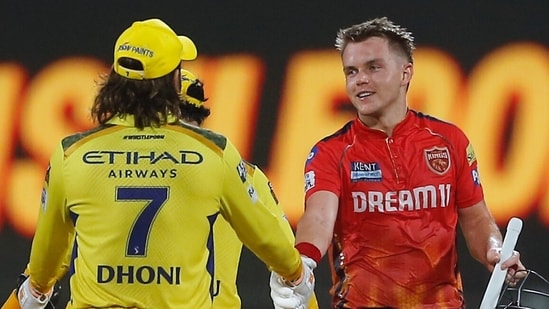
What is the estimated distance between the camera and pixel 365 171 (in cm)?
385

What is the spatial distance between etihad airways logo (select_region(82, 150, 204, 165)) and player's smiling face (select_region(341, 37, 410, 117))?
0.87 m

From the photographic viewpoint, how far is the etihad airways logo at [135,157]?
3098 millimetres

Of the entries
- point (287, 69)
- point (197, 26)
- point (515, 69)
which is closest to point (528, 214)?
point (515, 69)

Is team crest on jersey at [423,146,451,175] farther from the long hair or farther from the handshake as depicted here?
the long hair

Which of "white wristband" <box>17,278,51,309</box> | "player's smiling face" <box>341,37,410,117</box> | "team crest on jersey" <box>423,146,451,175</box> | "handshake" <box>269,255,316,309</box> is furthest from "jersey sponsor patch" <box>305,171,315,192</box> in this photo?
"white wristband" <box>17,278,51,309</box>

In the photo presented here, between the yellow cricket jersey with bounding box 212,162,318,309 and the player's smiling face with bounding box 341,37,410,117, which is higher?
the player's smiling face with bounding box 341,37,410,117

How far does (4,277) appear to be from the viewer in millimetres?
6270

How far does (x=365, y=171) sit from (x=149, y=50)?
937 millimetres

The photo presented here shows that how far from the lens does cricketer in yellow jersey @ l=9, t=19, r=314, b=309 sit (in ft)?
10.1

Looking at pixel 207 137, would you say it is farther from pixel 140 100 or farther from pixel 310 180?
pixel 310 180

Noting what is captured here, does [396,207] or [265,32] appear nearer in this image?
[396,207]

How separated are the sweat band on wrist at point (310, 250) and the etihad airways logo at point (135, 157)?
569 millimetres

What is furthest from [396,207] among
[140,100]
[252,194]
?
[140,100]

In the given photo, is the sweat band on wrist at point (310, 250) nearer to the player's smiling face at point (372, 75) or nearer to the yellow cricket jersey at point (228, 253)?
the yellow cricket jersey at point (228, 253)
